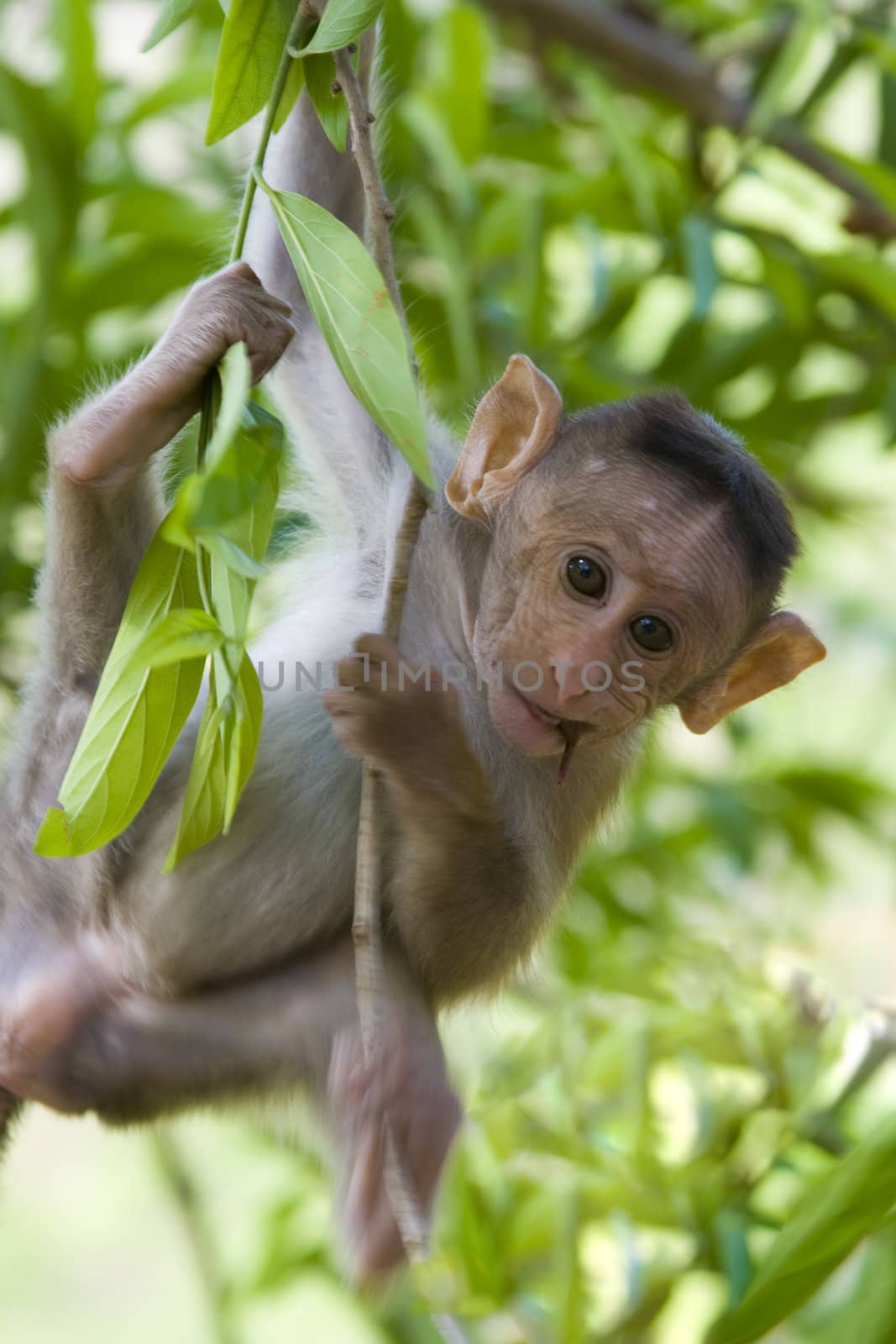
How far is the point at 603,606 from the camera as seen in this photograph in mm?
1873

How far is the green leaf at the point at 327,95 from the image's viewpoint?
1406 mm

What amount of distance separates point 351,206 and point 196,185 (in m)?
1.42

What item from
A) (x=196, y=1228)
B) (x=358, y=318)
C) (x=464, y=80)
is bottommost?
(x=196, y=1228)

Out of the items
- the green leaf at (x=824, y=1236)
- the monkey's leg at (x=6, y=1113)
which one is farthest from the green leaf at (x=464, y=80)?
the green leaf at (x=824, y=1236)

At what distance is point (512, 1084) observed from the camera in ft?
9.38

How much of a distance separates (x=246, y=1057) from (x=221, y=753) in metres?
0.68

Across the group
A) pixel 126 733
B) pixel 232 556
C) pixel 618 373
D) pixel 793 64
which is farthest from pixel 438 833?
pixel 793 64

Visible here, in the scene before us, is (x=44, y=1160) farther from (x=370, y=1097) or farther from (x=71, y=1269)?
(x=370, y=1097)

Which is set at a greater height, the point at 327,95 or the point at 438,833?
the point at 327,95

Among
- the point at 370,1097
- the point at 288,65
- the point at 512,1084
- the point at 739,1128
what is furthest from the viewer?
the point at 512,1084

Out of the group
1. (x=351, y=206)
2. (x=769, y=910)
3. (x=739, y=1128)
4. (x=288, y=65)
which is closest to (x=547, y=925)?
(x=739, y=1128)

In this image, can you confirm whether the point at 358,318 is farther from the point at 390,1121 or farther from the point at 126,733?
the point at 390,1121

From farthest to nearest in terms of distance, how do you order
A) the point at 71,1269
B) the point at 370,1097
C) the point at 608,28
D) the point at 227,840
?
1. the point at 71,1269
2. the point at 608,28
3. the point at 227,840
4. the point at 370,1097

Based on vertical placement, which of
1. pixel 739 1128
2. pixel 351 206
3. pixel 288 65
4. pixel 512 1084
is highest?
pixel 288 65
